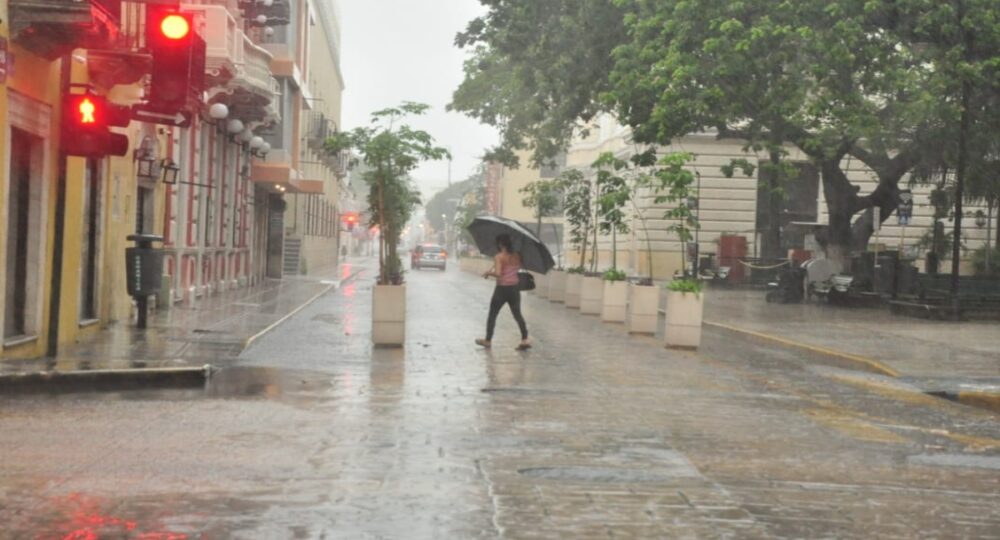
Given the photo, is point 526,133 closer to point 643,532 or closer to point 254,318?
point 254,318

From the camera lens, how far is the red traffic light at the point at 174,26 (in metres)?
12.0

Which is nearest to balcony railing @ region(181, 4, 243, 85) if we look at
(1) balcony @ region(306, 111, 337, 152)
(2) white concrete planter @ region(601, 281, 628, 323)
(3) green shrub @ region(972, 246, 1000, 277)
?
(2) white concrete planter @ region(601, 281, 628, 323)

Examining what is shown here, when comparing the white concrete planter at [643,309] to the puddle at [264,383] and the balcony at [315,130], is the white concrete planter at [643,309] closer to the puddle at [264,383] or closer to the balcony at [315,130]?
the puddle at [264,383]

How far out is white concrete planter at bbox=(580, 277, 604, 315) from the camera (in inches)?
1241

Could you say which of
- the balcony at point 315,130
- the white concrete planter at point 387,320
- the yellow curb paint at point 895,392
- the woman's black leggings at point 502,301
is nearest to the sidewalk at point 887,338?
the yellow curb paint at point 895,392

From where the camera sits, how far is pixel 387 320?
19500mm

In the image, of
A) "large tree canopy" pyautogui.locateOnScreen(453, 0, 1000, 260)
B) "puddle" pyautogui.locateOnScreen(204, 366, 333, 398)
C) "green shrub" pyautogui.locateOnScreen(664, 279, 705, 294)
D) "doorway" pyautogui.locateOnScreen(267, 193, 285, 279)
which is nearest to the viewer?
"puddle" pyautogui.locateOnScreen(204, 366, 333, 398)

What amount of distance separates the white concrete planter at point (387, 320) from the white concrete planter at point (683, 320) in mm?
4005

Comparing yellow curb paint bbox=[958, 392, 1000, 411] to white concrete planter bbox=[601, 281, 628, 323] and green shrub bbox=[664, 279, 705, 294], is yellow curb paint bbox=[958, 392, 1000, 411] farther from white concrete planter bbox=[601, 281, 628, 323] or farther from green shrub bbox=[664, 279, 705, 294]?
white concrete planter bbox=[601, 281, 628, 323]

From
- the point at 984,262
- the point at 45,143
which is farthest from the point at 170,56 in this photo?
the point at 984,262

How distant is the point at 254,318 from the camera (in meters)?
24.4

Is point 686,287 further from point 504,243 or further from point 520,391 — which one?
point 520,391

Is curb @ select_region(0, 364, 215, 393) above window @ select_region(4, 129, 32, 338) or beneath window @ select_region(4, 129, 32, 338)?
beneath

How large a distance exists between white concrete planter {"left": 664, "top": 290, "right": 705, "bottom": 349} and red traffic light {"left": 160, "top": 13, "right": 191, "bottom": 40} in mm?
10441
